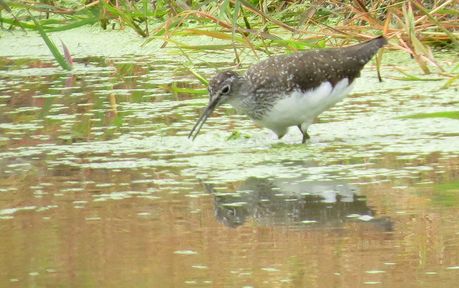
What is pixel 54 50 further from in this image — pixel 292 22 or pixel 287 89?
pixel 292 22

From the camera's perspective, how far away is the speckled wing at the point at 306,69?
25.0ft

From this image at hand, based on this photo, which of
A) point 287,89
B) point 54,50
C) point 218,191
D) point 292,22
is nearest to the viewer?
point 218,191

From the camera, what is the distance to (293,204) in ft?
20.4

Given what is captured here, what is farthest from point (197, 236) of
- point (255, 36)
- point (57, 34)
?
point (57, 34)

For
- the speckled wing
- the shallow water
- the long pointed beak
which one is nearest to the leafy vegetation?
the shallow water

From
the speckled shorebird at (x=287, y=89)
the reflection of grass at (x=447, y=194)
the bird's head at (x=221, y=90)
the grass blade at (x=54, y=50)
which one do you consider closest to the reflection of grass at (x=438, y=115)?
the speckled shorebird at (x=287, y=89)

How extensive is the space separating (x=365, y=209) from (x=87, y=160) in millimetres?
1871

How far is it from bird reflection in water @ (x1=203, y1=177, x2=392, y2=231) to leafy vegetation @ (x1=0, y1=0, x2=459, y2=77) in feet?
6.71

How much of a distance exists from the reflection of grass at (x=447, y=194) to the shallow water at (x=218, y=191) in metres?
0.01

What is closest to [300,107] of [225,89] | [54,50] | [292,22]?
[225,89]

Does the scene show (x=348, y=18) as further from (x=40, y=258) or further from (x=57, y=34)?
(x=40, y=258)

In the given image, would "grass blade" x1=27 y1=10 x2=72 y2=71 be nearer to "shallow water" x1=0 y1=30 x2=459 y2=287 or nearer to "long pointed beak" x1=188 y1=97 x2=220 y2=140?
"shallow water" x1=0 y1=30 x2=459 y2=287

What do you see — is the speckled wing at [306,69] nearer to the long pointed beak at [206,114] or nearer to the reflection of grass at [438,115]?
the long pointed beak at [206,114]

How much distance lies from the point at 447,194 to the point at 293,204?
2.24 feet
